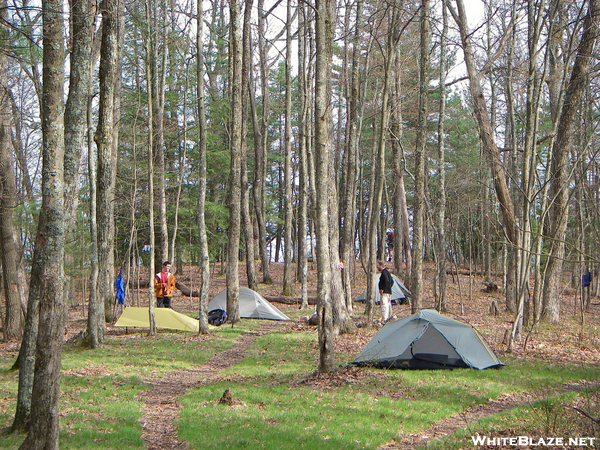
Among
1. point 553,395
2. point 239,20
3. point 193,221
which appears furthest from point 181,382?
point 193,221

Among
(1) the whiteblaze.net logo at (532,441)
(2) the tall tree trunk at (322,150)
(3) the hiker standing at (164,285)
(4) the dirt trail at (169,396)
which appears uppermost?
(2) the tall tree trunk at (322,150)

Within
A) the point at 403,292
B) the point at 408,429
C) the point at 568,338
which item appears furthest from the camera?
the point at 403,292

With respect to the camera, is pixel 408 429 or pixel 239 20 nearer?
pixel 408 429

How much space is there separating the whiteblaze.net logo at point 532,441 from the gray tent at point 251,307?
36.3 ft

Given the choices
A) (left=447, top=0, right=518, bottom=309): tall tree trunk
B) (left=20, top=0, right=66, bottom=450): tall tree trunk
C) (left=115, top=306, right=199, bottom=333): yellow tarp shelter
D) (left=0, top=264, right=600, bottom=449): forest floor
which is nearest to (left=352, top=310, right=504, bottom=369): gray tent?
(left=0, top=264, right=600, bottom=449): forest floor

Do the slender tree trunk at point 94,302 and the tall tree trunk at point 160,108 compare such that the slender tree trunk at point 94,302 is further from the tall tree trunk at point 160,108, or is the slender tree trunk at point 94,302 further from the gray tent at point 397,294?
the gray tent at point 397,294

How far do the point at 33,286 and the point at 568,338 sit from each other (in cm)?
1154

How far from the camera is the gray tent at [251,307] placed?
16.3m

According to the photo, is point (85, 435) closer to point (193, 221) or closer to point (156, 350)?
point (156, 350)

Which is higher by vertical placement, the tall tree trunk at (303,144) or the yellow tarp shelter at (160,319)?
the tall tree trunk at (303,144)

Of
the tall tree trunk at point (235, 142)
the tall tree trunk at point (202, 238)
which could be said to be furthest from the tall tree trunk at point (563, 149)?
the tall tree trunk at point (202, 238)

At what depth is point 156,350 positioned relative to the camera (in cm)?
1124

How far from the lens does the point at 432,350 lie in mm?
9297

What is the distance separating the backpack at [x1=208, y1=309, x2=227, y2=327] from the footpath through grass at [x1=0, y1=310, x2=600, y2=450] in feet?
14.6
